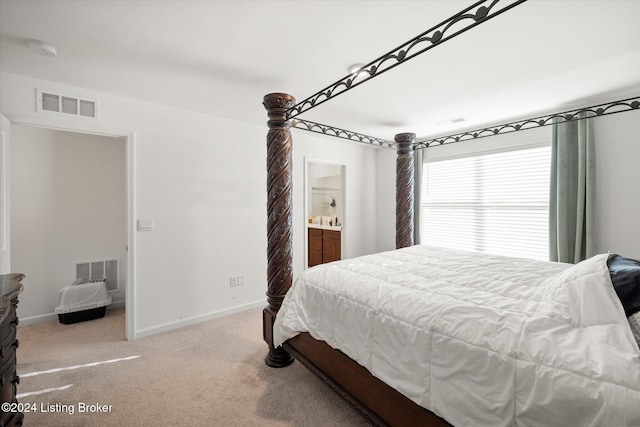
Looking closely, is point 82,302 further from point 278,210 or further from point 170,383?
point 278,210

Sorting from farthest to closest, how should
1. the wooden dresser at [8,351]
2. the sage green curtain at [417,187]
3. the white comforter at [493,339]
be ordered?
the sage green curtain at [417,187]
the wooden dresser at [8,351]
the white comforter at [493,339]

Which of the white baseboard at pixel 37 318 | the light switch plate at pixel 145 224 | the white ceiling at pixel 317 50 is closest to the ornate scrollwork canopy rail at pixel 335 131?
the white ceiling at pixel 317 50

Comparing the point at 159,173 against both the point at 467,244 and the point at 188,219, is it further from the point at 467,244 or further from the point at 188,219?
the point at 467,244

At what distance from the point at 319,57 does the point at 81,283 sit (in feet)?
12.4

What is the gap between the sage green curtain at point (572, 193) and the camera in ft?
8.77

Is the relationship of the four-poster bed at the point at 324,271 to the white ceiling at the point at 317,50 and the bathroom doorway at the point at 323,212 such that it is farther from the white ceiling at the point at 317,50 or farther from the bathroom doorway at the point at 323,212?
the bathroom doorway at the point at 323,212

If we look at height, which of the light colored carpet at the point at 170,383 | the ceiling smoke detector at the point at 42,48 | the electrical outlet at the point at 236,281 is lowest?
the light colored carpet at the point at 170,383

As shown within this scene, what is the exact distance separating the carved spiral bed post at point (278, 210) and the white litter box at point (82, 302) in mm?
2408

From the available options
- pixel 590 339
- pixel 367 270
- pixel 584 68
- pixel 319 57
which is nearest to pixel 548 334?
pixel 590 339

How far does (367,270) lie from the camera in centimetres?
198

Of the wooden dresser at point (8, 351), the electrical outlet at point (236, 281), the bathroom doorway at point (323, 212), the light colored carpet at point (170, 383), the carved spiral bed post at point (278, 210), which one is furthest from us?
the bathroom doorway at point (323, 212)

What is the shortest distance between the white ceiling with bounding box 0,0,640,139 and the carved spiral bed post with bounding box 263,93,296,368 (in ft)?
1.06

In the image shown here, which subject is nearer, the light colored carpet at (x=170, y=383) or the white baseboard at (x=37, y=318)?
the light colored carpet at (x=170, y=383)

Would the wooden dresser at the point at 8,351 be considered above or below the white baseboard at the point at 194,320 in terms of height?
above
